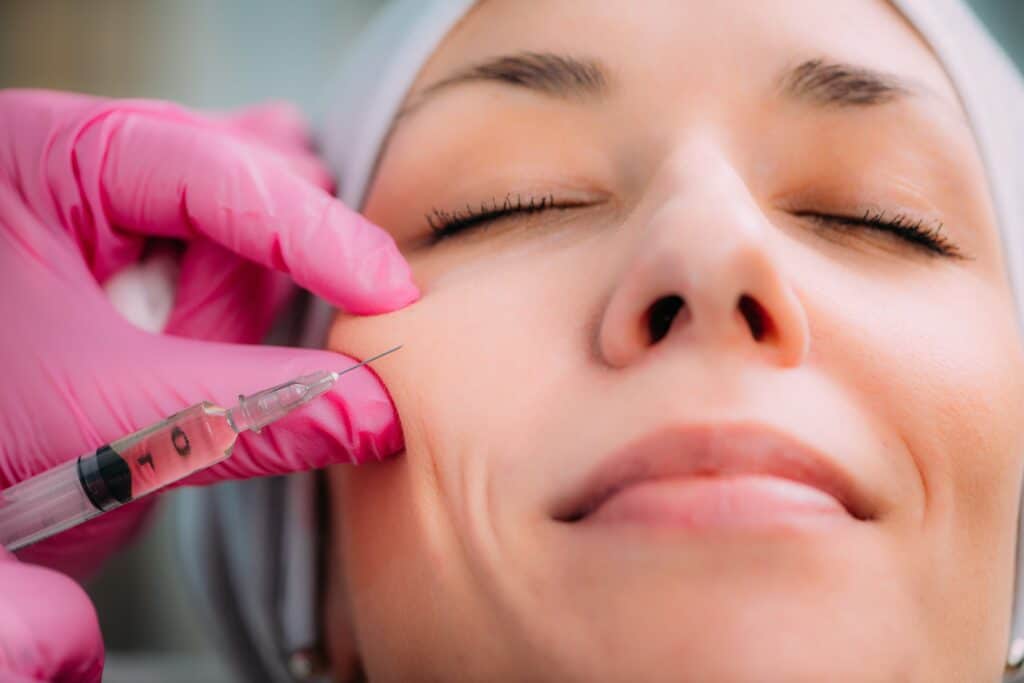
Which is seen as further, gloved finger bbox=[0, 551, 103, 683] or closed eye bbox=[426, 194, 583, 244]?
closed eye bbox=[426, 194, 583, 244]

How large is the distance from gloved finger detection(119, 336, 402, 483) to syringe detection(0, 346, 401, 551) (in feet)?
0.11

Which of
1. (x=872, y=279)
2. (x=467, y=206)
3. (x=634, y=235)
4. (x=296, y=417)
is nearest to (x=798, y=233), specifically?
(x=872, y=279)

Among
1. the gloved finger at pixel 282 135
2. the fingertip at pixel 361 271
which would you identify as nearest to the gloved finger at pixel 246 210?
the fingertip at pixel 361 271

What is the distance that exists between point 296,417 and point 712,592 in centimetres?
46

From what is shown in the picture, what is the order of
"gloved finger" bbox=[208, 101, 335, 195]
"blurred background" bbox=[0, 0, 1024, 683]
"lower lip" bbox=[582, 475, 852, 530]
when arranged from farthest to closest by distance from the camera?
1. "blurred background" bbox=[0, 0, 1024, 683]
2. "gloved finger" bbox=[208, 101, 335, 195]
3. "lower lip" bbox=[582, 475, 852, 530]

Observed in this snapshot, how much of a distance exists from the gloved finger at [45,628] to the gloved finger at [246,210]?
0.40 meters

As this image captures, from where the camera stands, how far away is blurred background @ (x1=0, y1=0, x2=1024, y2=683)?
6.69ft

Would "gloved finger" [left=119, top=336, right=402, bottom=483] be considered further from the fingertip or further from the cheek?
the cheek

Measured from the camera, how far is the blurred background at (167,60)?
80.3 inches

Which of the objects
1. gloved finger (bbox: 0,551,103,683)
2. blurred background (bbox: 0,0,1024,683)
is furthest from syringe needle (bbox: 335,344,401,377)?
blurred background (bbox: 0,0,1024,683)

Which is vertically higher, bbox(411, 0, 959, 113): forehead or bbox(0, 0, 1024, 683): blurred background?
bbox(411, 0, 959, 113): forehead

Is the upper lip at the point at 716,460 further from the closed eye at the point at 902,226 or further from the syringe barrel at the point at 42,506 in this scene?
the syringe barrel at the point at 42,506

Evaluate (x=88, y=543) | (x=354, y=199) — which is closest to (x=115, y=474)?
(x=88, y=543)

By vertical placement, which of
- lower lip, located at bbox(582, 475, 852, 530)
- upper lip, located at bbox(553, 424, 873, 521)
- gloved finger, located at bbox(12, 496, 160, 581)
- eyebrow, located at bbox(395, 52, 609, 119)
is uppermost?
eyebrow, located at bbox(395, 52, 609, 119)
